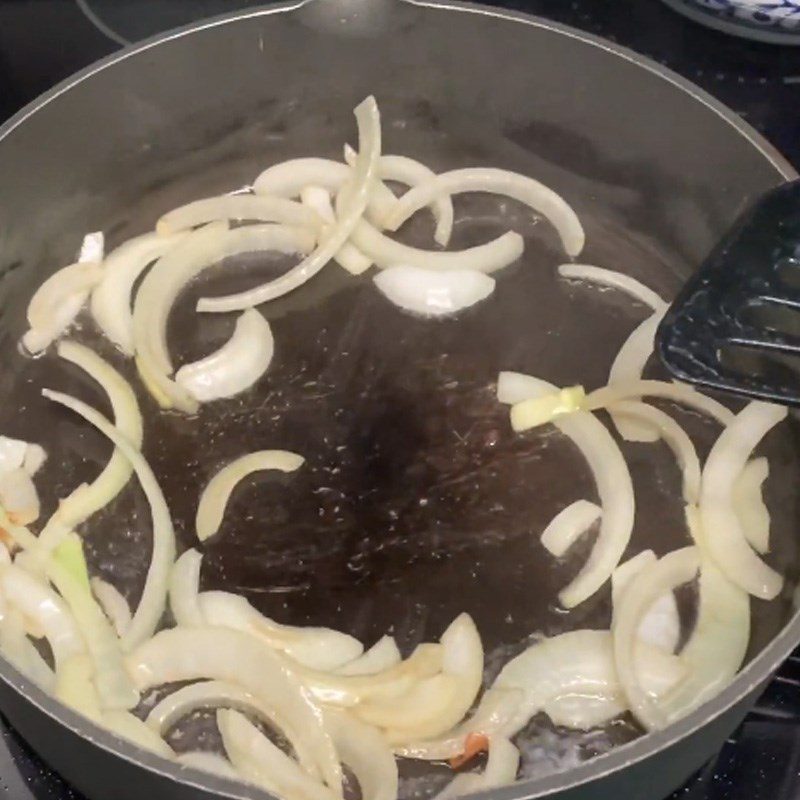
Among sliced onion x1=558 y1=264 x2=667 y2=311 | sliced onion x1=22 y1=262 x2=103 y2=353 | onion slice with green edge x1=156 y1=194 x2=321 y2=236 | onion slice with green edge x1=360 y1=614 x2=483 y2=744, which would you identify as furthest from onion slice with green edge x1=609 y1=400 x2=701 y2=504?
sliced onion x1=22 y1=262 x2=103 y2=353

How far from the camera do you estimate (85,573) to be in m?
0.97

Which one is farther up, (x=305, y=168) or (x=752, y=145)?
(x=752, y=145)

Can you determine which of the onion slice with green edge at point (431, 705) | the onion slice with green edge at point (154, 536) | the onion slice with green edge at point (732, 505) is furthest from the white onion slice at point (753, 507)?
the onion slice with green edge at point (154, 536)

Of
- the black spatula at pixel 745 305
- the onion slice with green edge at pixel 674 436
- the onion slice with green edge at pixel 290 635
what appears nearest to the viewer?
the black spatula at pixel 745 305

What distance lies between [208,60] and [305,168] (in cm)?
15

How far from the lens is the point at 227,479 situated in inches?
40.0

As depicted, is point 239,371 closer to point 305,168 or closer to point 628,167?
point 305,168

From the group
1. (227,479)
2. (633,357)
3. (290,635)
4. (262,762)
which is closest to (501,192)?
(633,357)

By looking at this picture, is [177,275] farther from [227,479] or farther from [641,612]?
[641,612]

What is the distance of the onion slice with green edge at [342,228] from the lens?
1.15m

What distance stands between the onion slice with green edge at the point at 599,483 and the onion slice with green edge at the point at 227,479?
208mm

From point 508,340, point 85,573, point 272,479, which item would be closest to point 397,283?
point 508,340

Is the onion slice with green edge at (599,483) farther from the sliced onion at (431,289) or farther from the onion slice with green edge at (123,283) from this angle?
the onion slice with green edge at (123,283)

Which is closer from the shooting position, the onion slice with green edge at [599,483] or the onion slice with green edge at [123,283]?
the onion slice with green edge at [599,483]
